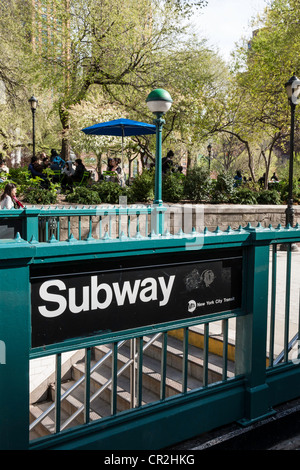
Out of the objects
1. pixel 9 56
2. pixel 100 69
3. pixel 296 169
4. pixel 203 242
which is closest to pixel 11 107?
pixel 9 56

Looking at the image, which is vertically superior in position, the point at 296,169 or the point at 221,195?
the point at 296,169

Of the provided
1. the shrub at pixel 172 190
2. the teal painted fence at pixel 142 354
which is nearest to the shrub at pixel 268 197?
the shrub at pixel 172 190

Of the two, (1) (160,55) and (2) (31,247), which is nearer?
(2) (31,247)

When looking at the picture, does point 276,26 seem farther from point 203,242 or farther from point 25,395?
point 25,395

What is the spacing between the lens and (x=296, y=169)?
4094 cm

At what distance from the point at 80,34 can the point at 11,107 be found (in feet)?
17.4

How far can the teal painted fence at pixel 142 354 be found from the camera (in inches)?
88.2

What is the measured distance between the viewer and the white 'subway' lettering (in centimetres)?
238

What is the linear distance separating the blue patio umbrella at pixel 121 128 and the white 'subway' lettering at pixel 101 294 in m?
12.0

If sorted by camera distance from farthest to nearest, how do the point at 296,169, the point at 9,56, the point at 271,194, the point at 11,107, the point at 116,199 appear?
the point at 296,169, the point at 11,107, the point at 9,56, the point at 271,194, the point at 116,199

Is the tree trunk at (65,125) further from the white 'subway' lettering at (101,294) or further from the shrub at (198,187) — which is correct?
the white 'subway' lettering at (101,294)

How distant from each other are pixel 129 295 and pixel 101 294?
20cm

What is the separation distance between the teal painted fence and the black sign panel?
0.04 metres
